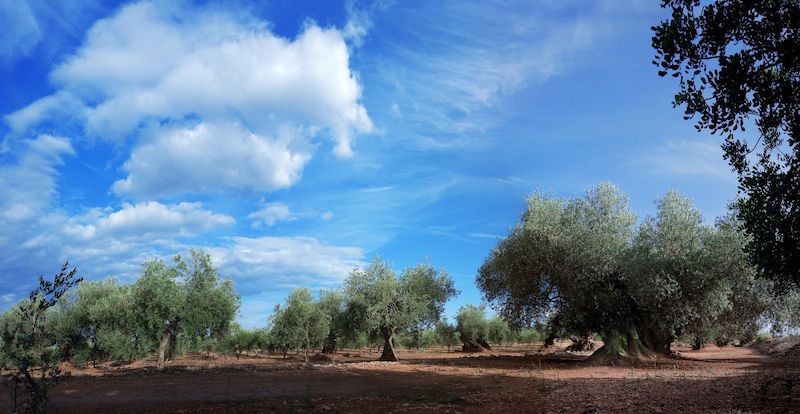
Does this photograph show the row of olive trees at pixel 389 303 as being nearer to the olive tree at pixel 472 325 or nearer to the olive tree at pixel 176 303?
the olive tree at pixel 176 303

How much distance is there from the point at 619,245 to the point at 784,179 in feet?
75.4

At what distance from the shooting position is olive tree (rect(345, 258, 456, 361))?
48938 mm

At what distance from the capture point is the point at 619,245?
33156 mm

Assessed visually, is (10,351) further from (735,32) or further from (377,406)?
(735,32)

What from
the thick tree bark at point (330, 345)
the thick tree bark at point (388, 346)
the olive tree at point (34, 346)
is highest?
the olive tree at point (34, 346)

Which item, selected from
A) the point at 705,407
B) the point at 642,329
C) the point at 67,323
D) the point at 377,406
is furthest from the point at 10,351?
the point at 67,323

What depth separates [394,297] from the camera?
50.1 meters

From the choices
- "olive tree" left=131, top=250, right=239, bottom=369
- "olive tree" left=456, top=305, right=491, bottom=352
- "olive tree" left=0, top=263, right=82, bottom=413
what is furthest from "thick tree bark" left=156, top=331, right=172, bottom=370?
"olive tree" left=456, top=305, right=491, bottom=352

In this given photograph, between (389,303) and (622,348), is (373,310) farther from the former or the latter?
(622,348)

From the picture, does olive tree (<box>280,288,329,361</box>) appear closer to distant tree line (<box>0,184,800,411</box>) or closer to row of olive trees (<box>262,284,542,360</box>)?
row of olive trees (<box>262,284,542,360</box>)

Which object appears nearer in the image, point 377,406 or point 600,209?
point 377,406

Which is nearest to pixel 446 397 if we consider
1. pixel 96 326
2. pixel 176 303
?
pixel 176 303

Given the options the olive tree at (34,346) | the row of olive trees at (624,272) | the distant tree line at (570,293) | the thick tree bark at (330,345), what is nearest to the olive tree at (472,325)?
the thick tree bark at (330,345)

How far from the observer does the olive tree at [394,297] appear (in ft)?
161
